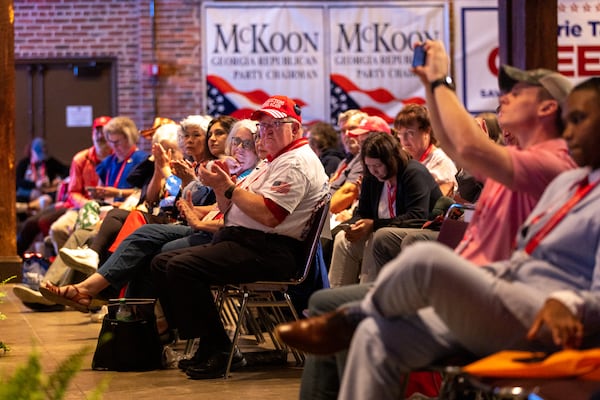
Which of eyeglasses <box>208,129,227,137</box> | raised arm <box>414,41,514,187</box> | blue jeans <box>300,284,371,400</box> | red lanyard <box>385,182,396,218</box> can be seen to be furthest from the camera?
eyeglasses <box>208,129,227,137</box>

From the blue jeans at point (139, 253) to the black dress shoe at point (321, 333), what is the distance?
10.1ft

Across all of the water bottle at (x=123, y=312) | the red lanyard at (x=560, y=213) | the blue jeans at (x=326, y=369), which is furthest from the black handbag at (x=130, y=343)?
the red lanyard at (x=560, y=213)

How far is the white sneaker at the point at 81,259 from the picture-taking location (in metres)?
6.69

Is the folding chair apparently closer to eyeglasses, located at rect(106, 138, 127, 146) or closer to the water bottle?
the water bottle

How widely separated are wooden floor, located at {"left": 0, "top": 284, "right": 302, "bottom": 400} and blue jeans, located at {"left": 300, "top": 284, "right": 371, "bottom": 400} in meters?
0.83

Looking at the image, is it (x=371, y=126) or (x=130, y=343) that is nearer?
(x=130, y=343)

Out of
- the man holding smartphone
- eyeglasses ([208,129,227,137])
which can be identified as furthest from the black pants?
the man holding smartphone

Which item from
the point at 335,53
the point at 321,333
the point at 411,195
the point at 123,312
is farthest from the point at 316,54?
the point at 321,333

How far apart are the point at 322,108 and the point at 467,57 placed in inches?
71.8

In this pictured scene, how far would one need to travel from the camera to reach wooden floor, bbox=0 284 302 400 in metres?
4.55

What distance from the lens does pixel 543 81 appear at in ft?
9.74

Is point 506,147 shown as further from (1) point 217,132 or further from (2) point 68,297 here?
(2) point 68,297

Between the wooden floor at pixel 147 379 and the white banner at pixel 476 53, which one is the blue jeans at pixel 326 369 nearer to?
the wooden floor at pixel 147 379

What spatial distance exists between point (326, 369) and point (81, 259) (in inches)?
149
